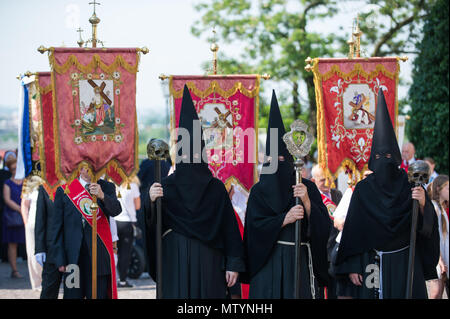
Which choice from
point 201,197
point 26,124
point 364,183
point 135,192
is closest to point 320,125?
point 364,183

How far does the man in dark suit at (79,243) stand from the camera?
7.33 m

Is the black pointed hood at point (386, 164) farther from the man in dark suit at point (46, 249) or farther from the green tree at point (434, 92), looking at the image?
the green tree at point (434, 92)

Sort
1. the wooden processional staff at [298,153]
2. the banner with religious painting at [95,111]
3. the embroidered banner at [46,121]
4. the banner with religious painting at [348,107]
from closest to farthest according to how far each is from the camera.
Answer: the wooden processional staff at [298,153], the banner with religious painting at [95,111], the embroidered banner at [46,121], the banner with religious painting at [348,107]

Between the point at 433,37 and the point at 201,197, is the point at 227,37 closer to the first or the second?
the point at 433,37

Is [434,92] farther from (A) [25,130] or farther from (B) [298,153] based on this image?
(B) [298,153]

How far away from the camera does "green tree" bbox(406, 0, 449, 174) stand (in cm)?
1681

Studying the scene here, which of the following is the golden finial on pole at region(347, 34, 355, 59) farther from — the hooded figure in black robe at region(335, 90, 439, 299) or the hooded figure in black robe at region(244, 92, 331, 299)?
the hooded figure in black robe at region(244, 92, 331, 299)

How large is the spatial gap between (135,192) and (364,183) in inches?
222

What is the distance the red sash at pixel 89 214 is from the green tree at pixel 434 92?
1115cm

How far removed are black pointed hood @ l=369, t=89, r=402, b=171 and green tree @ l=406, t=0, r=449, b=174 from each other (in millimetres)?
10545

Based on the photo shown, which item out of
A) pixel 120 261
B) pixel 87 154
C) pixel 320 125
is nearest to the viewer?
pixel 87 154

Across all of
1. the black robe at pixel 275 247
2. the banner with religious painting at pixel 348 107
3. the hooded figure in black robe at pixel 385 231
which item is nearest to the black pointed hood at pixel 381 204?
the hooded figure in black robe at pixel 385 231

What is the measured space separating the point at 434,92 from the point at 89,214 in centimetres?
1166
